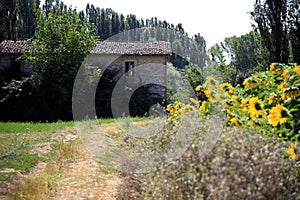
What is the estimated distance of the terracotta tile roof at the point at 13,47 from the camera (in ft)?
69.0

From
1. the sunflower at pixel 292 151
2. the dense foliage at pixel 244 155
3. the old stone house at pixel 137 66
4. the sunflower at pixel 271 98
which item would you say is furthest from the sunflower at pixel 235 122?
the old stone house at pixel 137 66

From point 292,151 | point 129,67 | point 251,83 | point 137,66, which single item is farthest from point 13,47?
point 292,151

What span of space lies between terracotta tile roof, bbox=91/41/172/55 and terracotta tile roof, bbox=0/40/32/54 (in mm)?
4219

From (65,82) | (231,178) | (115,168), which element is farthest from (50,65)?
(231,178)

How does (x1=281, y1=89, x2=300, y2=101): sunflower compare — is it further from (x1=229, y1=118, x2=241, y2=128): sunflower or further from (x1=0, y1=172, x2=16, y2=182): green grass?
(x1=0, y1=172, x2=16, y2=182): green grass

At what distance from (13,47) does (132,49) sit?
270 inches

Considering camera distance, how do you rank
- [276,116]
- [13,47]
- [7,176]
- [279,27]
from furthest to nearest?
[13,47] < [279,27] < [7,176] < [276,116]

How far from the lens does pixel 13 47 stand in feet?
70.8

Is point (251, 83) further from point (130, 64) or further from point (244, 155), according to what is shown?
point (130, 64)

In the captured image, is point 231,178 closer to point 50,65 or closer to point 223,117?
point 223,117

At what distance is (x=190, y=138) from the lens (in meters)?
3.14

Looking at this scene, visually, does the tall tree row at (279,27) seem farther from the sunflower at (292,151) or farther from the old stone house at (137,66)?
the sunflower at (292,151)

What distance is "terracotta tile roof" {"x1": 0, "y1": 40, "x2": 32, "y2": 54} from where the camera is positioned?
21031 millimetres

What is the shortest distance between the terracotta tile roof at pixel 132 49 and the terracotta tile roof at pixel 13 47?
13.8 feet
